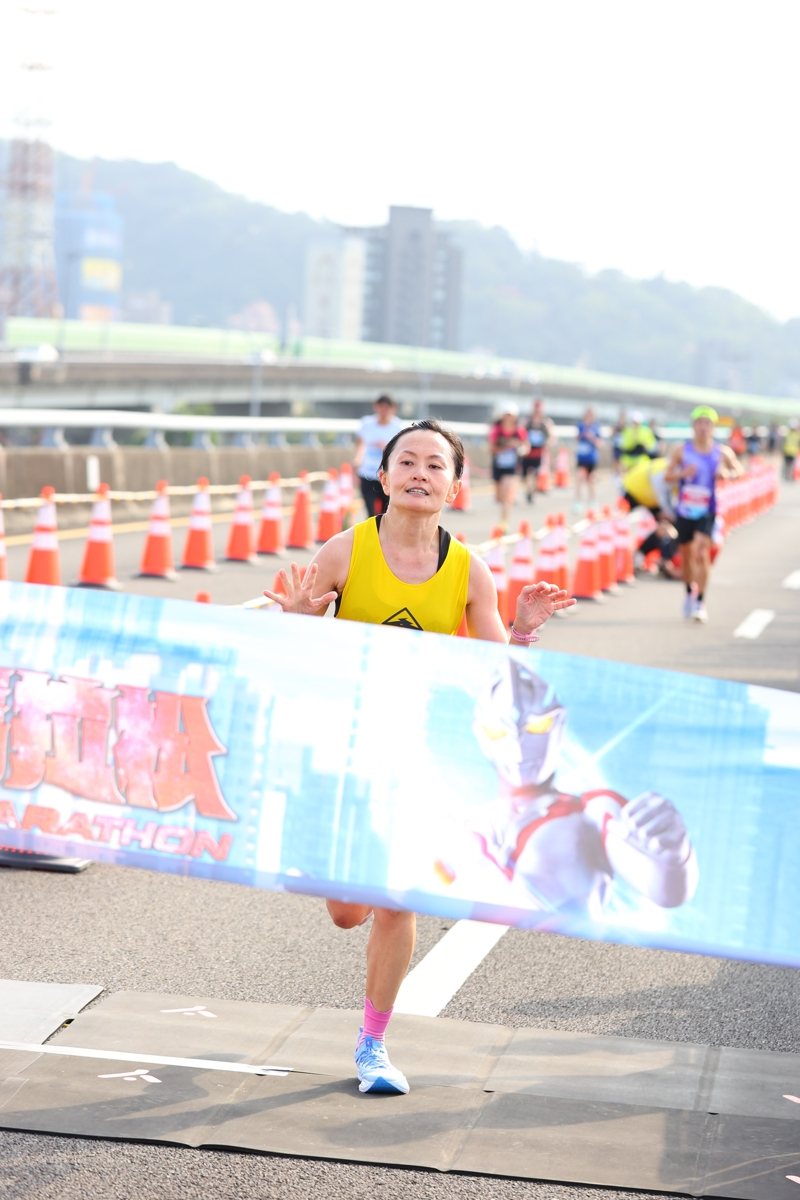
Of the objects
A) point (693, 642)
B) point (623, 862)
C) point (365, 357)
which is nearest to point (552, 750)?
point (623, 862)

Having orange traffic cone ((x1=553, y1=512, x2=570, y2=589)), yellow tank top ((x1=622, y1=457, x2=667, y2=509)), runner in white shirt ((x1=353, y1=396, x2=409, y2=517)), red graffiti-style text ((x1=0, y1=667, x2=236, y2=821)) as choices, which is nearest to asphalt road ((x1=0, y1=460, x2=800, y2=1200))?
red graffiti-style text ((x1=0, y1=667, x2=236, y2=821))

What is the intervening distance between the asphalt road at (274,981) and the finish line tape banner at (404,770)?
2.43ft

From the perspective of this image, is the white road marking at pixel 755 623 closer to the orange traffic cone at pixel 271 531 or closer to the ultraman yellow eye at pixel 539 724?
the orange traffic cone at pixel 271 531

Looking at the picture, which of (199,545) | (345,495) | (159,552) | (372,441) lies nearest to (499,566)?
(372,441)

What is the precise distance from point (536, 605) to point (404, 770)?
28.6 inches

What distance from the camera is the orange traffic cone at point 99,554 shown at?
17797 mm

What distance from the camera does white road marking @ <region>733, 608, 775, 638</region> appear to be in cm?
1889

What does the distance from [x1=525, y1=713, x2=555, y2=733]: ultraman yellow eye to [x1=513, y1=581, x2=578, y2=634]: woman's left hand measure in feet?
1.45

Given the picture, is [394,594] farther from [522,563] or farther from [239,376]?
[239,376]

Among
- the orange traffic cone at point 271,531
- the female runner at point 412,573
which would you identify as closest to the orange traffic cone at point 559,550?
the orange traffic cone at point 271,531

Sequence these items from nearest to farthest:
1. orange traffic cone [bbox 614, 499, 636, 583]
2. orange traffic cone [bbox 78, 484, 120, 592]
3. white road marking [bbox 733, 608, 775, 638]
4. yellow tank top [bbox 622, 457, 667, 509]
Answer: orange traffic cone [bbox 78, 484, 120, 592], white road marking [bbox 733, 608, 775, 638], yellow tank top [bbox 622, 457, 667, 509], orange traffic cone [bbox 614, 499, 636, 583]

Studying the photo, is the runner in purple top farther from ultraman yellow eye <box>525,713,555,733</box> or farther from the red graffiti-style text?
the red graffiti-style text

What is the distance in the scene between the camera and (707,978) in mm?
7129

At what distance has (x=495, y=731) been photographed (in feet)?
17.4
